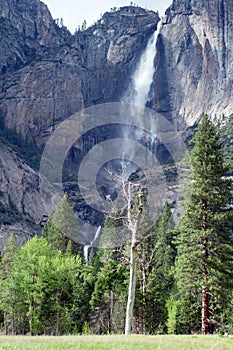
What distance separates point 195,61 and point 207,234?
127 metres

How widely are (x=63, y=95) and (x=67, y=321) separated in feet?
372

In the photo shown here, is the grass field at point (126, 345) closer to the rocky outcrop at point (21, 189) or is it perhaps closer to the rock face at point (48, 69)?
the rocky outcrop at point (21, 189)

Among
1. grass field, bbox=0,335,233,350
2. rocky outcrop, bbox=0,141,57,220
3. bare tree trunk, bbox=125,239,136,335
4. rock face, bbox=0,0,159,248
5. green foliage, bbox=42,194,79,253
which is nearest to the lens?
grass field, bbox=0,335,233,350

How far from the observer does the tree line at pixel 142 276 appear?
23.2 meters

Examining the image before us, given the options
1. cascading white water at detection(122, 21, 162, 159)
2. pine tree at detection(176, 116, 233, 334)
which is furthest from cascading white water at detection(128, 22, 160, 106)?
pine tree at detection(176, 116, 233, 334)

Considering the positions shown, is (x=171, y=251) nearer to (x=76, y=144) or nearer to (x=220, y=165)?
(x=220, y=165)

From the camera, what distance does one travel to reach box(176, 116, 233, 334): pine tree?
23.0 meters

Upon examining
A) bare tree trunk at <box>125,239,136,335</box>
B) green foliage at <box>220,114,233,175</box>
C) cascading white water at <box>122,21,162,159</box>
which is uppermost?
cascading white water at <box>122,21,162,159</box>

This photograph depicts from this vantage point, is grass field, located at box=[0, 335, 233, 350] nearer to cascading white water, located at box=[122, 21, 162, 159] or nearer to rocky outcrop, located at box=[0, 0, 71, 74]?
cascading white water, located at box=[122, 21, 162, 159]

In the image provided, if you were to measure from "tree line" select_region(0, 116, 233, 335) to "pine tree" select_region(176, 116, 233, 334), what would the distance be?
0.05 meters

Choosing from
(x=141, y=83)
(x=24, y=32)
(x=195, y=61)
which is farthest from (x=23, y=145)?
(x=195, y=61)

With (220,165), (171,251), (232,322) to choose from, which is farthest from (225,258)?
(171,251)

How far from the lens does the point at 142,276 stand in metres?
38.0

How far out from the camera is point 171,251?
2032 inches
